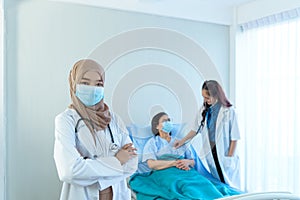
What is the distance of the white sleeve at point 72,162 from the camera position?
1396 millimetres

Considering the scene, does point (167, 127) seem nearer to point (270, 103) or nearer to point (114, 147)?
point (114, 147)

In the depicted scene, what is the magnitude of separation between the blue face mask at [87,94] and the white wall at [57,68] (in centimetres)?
8

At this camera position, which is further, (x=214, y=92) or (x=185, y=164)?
(x=214, y=92)

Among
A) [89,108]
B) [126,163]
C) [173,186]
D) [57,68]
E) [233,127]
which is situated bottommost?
[173,186]

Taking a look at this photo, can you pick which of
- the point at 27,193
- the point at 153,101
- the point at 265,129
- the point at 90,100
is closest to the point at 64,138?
the point at 90,100

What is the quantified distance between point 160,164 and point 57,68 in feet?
2.10

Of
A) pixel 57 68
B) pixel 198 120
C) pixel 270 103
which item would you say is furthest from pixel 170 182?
pixel 270 103

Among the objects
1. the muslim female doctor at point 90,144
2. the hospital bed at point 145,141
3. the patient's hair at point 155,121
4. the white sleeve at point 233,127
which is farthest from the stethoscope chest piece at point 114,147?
the white sleeve at point 233,127

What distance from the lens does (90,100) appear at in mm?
1485

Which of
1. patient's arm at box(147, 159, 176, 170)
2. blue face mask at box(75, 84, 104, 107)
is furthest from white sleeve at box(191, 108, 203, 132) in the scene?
blue face mask at box(75, 84, 104, 107)

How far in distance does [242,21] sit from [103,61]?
910 mm

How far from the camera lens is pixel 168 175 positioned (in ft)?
5.48

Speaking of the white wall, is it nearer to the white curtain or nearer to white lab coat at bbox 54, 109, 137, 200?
white lab coat at bbox 54, 109, 137, 200

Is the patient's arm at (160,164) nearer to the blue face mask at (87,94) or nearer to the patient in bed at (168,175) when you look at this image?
the patient in bed at (168,175)
